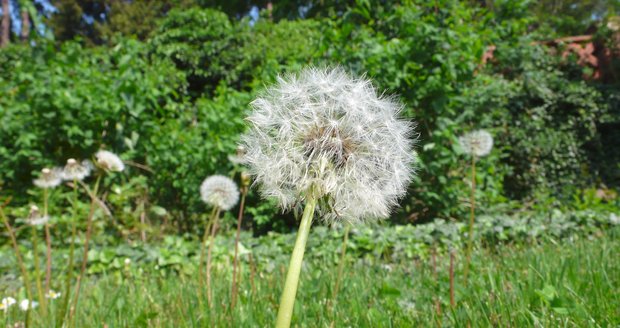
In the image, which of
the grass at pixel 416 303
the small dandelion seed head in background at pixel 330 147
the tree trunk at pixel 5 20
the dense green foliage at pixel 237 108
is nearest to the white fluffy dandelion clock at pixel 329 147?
the small dandelion seed head in background at pixel 330 147

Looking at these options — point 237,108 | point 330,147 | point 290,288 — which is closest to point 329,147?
point 330,147

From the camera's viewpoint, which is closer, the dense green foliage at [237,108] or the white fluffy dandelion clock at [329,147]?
the white fluffy dandelion clock at [329,147]

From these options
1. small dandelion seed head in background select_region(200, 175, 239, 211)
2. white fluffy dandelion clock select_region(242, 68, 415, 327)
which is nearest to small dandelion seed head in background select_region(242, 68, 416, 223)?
white fluffy dandelion clock select_region(242, 68, 415, 327)

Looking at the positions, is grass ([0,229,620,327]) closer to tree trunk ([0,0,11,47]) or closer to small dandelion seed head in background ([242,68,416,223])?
small dandelion seed head in background ([242,68,416,223])

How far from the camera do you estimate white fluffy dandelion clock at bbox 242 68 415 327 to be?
1114 mm

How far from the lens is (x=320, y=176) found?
1053 millimetres

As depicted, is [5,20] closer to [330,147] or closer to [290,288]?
[330,147]

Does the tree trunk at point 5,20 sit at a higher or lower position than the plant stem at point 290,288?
higher

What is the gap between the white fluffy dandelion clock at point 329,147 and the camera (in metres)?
1.11

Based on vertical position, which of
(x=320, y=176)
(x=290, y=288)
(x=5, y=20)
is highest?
(x=5, y=20)

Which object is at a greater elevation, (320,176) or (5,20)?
(5,20)

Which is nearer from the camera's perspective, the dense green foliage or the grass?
the grass

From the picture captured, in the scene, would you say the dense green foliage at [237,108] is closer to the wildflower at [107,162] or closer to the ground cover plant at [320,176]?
the ground cover plant at [320,176]

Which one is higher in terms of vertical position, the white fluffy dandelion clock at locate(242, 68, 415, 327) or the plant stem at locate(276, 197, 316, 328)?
the white fluffy dandelion clock at locate(242, 68, 415, 327)
